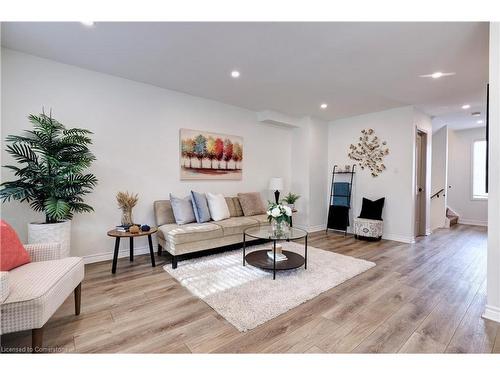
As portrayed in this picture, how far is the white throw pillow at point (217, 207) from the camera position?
3.75 m

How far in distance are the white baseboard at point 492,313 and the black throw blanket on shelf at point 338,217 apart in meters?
3.09

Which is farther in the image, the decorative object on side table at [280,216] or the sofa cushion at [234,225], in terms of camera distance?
the sofa cushion at [234,225]

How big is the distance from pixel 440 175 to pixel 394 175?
2411 mm

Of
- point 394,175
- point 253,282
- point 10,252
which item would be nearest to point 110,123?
point 10,252

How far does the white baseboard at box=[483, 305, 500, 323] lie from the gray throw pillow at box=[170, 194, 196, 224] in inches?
131

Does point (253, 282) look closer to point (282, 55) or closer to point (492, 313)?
point (492, 313)

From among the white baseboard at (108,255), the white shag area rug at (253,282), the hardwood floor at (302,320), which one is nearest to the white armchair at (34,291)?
the hardwood floor at (302,320)

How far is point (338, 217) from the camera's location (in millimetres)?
5148

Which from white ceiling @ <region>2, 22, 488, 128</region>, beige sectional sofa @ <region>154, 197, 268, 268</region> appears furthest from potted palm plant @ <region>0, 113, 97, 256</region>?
beige sectional sofa @ <region>154, 197, 268, 268</region>

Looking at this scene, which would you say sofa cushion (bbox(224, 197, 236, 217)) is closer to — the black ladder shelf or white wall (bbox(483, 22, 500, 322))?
the black ladder shelf

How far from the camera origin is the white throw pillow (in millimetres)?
3749

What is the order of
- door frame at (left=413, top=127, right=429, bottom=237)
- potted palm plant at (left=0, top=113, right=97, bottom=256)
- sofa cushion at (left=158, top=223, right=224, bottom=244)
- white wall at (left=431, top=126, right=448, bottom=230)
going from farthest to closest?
white wall at (left=431, top=126, right=448, bottom=230) < door frame at (left=413, top=127, right=429, bottom=237) < sofa cushion at (left=158, top=223, right=224, bottom=244) < potted palm plant at (left=0, top=113, right=97, bottom=256)

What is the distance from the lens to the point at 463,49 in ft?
8.23

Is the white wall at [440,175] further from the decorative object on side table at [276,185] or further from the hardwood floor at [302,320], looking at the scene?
the decorative object on side table at [276,185]
